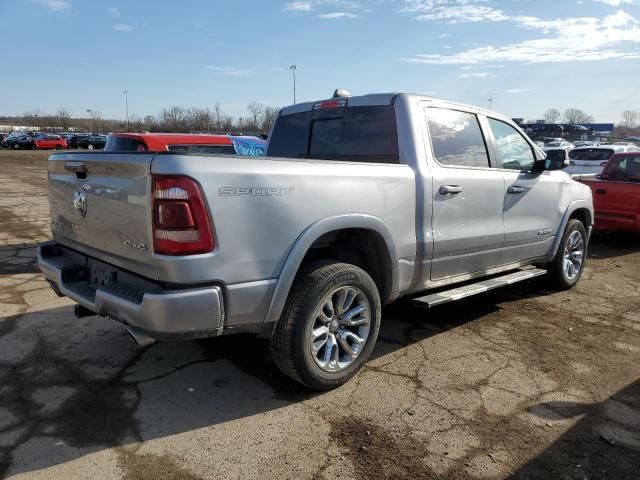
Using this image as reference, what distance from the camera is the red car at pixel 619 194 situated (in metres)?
8.31

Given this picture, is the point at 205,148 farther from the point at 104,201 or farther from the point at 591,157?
the point at 591,157

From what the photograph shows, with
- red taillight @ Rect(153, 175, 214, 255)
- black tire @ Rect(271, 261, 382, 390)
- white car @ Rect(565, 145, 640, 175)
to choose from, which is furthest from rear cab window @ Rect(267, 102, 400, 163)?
white car @ Rect(565, 145, 640, 175)

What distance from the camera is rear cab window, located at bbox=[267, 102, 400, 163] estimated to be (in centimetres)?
405

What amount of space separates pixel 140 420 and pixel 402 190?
2.30 meters

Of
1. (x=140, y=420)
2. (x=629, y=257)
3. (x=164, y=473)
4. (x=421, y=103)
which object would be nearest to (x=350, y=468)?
(x=164, y=473)

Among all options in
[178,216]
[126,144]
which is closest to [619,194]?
[126,144]

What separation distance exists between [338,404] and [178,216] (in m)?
1.60

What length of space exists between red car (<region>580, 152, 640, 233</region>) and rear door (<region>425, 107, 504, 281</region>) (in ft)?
16.2

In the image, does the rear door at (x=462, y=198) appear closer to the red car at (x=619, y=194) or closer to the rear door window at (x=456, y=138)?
the rear door window at (x=456, y=138)

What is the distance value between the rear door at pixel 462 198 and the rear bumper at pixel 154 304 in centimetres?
195

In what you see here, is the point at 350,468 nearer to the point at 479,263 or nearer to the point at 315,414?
the point at 315,414

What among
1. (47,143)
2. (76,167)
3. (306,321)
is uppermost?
(47,143)

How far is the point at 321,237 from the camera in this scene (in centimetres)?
347

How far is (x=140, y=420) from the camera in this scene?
3.10m
